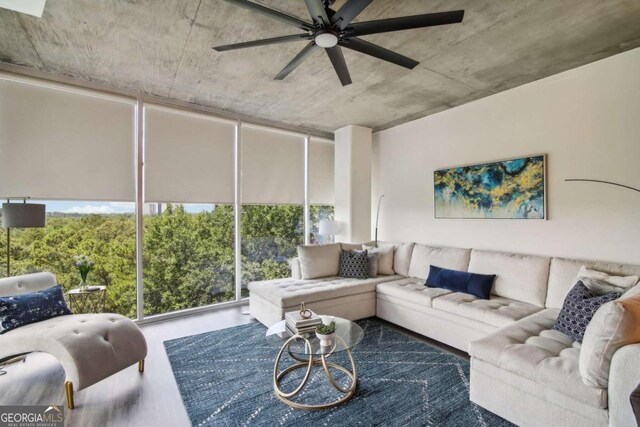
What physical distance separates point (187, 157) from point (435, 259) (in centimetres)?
364

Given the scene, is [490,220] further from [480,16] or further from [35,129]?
[35,129]

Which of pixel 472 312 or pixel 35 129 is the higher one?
pixel 35 129

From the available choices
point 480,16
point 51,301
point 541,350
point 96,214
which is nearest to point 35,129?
point 96,214

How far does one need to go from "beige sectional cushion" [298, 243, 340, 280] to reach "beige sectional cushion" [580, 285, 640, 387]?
290 centimetres

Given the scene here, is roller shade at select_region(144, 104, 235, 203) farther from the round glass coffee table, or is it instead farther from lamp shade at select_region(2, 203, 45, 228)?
the round glass coffee table

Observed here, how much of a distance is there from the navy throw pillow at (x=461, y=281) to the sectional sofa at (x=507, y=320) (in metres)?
0.10

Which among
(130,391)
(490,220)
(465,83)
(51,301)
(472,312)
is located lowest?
(130,391)

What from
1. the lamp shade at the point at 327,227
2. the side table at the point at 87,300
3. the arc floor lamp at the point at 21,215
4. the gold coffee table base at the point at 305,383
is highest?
the arc floor lamp at the point at 21,215

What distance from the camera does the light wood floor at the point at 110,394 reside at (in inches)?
80.8

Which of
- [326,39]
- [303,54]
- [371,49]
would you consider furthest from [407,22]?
[303,54]

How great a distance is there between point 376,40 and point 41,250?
164 inches

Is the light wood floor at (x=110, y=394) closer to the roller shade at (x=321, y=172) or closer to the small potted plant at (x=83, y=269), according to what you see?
the small potted plant at (x=83, y=269)

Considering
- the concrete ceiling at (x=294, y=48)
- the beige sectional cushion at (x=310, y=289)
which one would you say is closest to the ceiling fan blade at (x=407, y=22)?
the concrete ceiling at (x=294, y=48)

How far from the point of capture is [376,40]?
→ 2.65m
